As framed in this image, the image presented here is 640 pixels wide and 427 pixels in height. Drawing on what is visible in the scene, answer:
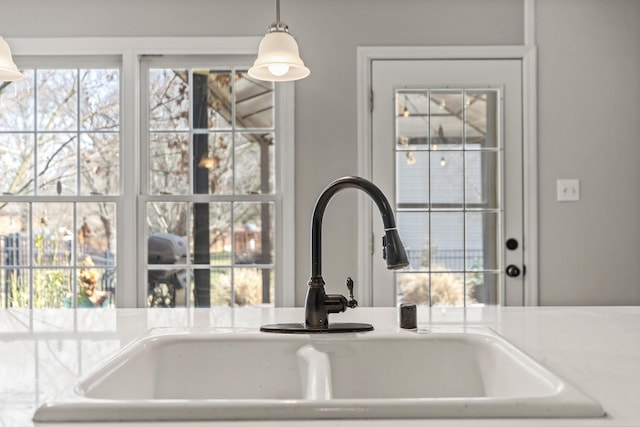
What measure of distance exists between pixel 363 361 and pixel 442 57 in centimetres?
249

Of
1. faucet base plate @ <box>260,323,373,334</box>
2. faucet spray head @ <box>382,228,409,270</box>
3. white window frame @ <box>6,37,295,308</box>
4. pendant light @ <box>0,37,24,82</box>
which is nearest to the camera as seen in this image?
faucet spray head @ <box>382,228,409,270</box>

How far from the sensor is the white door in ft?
11.2

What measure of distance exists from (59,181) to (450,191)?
2113 millimetres

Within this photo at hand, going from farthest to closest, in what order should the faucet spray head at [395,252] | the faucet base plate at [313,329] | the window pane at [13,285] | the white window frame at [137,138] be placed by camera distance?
the window pane at [13,285] < the white window frame at [137,138] < the faucet base plate at [313,329] < the faucet spray head at [395,252]

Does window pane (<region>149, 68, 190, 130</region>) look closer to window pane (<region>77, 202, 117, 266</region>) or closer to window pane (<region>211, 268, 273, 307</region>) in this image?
window pane (<region>77, 202, 117, 266</region>)

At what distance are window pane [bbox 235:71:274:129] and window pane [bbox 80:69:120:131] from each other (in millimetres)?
657

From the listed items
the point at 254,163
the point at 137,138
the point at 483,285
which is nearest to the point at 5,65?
the point at 137,138

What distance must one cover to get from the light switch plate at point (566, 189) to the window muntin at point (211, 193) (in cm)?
153

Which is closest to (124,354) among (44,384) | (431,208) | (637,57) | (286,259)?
(44,384)

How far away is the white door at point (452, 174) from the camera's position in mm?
3404

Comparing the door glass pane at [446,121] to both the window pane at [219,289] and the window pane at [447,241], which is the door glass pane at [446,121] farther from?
the window pane at [219,289]

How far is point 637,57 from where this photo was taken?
3459 mm

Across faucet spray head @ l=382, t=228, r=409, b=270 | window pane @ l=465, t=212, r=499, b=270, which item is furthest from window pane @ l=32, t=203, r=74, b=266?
faucet spray head @ l=382, t=228, r=409, b=270

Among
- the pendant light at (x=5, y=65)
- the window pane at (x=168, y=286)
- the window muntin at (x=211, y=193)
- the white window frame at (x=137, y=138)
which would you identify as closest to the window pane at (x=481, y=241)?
the white window frame at (x=137, y=138)
